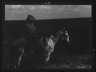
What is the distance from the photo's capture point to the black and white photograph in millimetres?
4992

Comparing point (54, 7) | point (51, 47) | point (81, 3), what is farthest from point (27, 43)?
point (81, 3)

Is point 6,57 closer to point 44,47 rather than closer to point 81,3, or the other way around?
point 44,47

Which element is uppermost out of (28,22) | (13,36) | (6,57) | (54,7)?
(54,7)

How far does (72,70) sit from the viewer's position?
5.09 meters

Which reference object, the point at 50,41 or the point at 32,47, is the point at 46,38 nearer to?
the point at 50,41

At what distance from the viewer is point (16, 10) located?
500 centimetres

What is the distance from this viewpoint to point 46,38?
5043mm

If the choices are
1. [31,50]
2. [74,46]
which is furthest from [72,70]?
[31,50]

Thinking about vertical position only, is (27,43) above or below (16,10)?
below

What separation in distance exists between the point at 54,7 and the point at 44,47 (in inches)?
35.5

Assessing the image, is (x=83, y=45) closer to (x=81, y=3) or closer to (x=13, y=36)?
(x=81, y=3)

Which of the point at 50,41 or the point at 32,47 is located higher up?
the point at 50,41

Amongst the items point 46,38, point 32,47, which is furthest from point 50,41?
point 32,47

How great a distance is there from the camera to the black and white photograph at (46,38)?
4992mm
